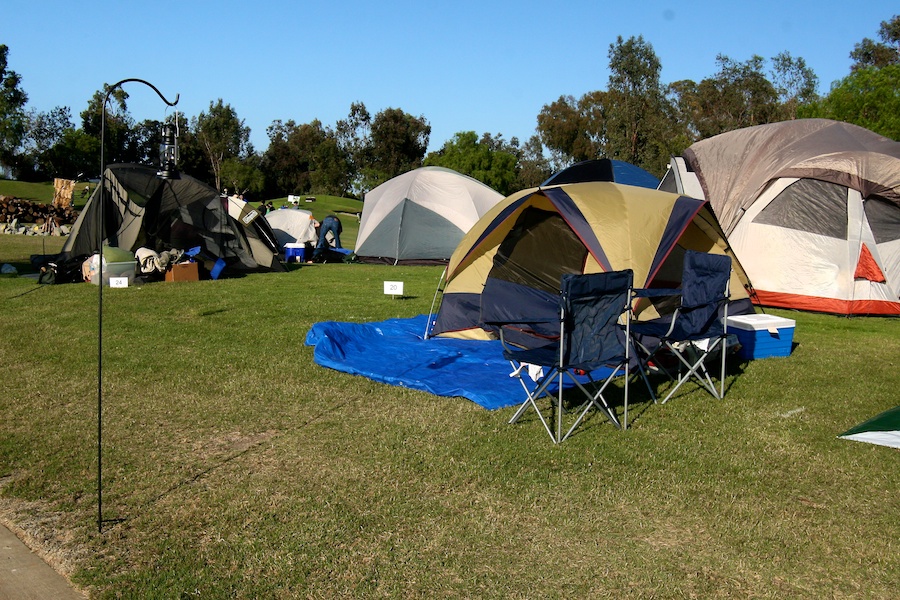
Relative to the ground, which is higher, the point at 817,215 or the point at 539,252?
the point at 817,215

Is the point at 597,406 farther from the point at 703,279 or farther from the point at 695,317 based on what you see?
the point at 703,279

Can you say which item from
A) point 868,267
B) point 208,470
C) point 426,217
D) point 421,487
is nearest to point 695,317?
point 421,487

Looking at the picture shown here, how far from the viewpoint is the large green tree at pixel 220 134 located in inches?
2402

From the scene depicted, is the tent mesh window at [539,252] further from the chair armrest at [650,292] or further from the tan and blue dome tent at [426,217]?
the tan and blue dome tent at [426,217]

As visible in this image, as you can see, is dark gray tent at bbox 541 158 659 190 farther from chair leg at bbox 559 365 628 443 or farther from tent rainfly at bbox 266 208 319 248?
chair leg at bbox 559 365 628 443

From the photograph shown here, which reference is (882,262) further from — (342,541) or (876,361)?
(342,541)

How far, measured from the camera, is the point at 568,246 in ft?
26.3

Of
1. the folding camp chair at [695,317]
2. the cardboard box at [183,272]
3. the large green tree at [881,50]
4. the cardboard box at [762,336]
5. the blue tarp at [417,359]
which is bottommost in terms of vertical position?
the blue tarp at [417,359]

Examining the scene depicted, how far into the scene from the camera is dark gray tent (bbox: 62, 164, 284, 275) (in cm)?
1340

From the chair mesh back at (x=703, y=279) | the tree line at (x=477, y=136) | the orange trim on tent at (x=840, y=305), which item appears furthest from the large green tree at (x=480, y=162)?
the chair mesh back at (x=703, y=279)

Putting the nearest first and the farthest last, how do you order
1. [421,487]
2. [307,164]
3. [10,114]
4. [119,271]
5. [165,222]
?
[421,487] < [119,271] < [165,222] < [10,114] < [307,164]

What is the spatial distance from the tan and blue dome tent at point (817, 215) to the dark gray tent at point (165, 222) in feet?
28.0

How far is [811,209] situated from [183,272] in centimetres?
983

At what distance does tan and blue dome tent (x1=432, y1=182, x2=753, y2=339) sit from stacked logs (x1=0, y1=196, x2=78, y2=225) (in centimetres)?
2337
